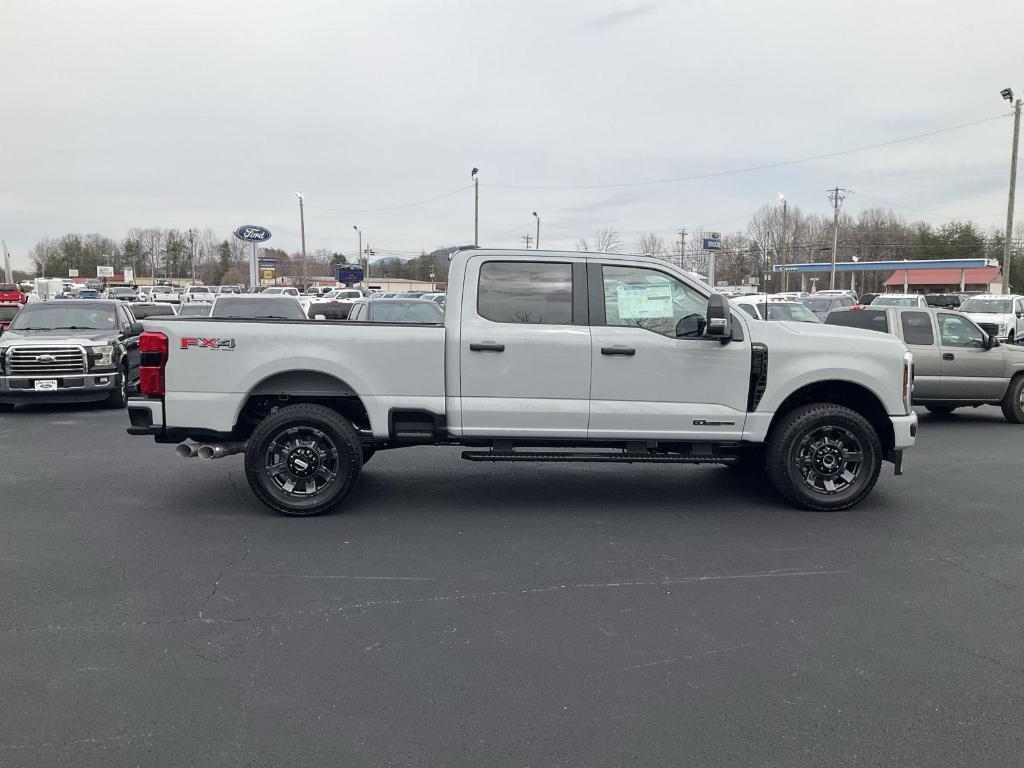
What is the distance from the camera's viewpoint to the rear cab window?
11891mm

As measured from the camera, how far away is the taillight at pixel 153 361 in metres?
6.25

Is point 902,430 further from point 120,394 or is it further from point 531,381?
point 120,394

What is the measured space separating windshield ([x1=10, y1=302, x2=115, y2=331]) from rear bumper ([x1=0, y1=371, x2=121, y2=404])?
1.33m

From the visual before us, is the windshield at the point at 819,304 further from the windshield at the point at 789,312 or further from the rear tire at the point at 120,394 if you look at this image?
the rear tire at the point at 120,394

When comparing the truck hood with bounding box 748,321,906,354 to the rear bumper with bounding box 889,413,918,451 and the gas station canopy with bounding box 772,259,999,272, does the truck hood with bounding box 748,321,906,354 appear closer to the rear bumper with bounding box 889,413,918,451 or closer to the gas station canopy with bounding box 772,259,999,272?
the rear bumper with bounding box 889,413,918,451

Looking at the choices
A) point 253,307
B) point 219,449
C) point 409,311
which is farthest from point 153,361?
point 253,307

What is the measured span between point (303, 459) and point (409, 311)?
8.78m

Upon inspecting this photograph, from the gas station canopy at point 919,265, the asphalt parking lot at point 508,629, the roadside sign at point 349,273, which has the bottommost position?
the asphalt parking lot at point 508,629

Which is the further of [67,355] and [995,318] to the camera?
[995,318]

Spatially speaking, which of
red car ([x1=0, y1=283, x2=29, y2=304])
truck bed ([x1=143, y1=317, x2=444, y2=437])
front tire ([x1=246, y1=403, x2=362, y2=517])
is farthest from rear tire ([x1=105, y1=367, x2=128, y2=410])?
red car ([x1=0, y1=283, x2=29, y2=304])

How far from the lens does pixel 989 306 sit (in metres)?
26.1

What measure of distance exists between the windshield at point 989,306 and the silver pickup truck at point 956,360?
52.1 feet

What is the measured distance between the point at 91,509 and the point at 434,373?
124 inches

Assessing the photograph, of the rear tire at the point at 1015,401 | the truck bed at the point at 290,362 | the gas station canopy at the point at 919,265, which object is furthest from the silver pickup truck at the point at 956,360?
the gas station canopy at the point at 919,265
